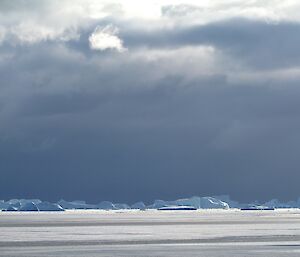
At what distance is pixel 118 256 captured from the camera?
3394 cm

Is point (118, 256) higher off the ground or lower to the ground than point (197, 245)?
lower

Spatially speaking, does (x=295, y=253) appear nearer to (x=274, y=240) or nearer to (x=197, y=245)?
(x=197, y=245)

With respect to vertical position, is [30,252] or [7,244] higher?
[7,244]

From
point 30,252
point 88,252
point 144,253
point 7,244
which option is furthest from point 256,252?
point 7,244

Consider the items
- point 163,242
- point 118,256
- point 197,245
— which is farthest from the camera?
point 163,242

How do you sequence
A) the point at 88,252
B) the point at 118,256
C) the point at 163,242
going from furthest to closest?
the point at 163,242 < the point at 88,252 < the point at 118,256

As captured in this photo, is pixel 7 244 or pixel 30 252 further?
pixel 7 244

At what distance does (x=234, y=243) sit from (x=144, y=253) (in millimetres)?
9174

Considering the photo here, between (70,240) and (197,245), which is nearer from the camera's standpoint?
(197,245)

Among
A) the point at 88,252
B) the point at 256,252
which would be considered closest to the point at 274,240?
the point at 256,252

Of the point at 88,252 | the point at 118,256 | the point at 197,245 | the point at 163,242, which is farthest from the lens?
the point at 163,242

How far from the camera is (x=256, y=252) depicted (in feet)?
119

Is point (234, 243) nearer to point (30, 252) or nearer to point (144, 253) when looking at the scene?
point (144, 253)

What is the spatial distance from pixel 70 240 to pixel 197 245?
8.08 meters
